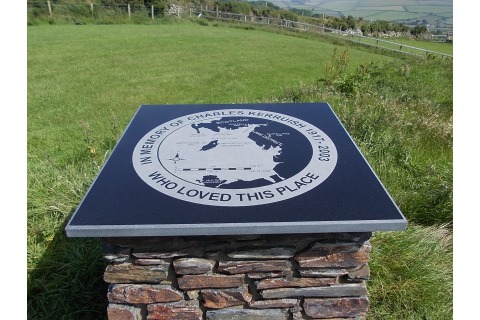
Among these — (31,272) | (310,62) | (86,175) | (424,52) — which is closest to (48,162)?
(86,175)

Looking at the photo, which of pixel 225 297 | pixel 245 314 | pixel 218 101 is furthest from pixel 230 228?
pixel 218 101

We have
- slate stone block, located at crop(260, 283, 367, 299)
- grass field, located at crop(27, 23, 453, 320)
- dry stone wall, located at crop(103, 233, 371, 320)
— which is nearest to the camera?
dry stone wall, located at crop(103, 233, 371, 320)

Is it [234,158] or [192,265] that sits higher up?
[234,158]

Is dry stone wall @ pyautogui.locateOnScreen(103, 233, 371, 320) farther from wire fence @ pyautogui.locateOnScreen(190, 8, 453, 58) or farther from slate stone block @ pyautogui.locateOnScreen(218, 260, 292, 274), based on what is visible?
wire fence @ pyautogui.locateOnScreen(190, 8, 453, 58)

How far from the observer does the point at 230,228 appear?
183 centimetres

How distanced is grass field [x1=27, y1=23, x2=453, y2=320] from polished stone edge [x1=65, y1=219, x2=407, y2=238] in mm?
1118

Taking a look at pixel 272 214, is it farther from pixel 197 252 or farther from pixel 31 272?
pixel 31 272

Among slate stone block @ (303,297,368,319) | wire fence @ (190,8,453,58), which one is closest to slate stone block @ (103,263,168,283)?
slate stone block @ (303,297,368,319)

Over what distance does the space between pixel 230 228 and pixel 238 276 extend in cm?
39

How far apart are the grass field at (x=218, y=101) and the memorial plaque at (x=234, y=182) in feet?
3.26

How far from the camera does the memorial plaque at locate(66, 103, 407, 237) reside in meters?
1.86

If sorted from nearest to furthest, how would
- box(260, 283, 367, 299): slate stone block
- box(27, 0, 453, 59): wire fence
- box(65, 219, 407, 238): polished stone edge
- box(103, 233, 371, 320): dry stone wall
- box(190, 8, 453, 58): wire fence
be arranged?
box(65, 219, 407, 238): polished stone edge < box(103, 233, 371, 320): dry stone wall < box(260, 283, 367, 299): slate stone block < box(190, 8, 453, 58): wire fence < box(27, 0, 453, 59): wire fence

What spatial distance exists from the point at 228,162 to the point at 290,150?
416 mm

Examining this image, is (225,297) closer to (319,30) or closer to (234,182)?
(234,182)
